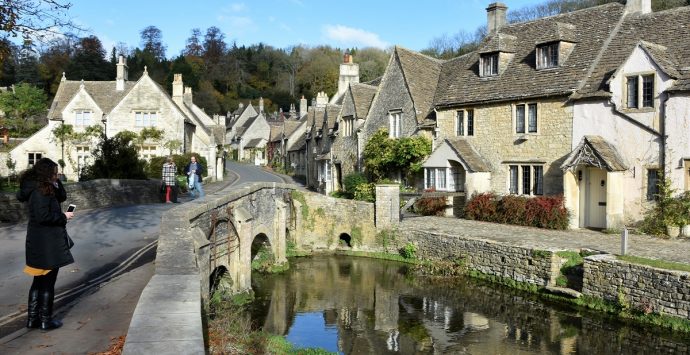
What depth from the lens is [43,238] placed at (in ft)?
24.0

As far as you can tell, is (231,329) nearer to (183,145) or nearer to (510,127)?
(510,127)

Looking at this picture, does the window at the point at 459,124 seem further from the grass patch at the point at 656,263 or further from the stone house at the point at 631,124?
the grass patch at the point at 656,263

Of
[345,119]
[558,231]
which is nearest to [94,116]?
[345,119]

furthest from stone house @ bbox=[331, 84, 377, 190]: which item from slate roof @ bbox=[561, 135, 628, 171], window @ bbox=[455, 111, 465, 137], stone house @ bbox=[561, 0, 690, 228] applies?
stone house @ bbox=[561, 0, 690, 228]

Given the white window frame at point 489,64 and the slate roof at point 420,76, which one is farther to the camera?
the slate roof at point 420,76

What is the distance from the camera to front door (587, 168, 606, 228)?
2248cm

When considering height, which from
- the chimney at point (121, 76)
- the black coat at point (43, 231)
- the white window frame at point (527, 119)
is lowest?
the black coat at point (43, 231)

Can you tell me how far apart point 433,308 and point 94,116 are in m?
36.2

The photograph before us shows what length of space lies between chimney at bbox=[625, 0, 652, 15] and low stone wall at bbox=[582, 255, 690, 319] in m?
13.2

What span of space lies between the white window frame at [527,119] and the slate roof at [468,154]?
6.89ft

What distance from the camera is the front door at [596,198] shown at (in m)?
22.5

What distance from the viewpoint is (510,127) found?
1020 inches

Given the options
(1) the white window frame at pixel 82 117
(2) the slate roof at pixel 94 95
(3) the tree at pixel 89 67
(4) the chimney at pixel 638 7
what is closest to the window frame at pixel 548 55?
(4) the chimney at pixel 638 7

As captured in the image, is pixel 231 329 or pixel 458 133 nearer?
pixel 231 329
